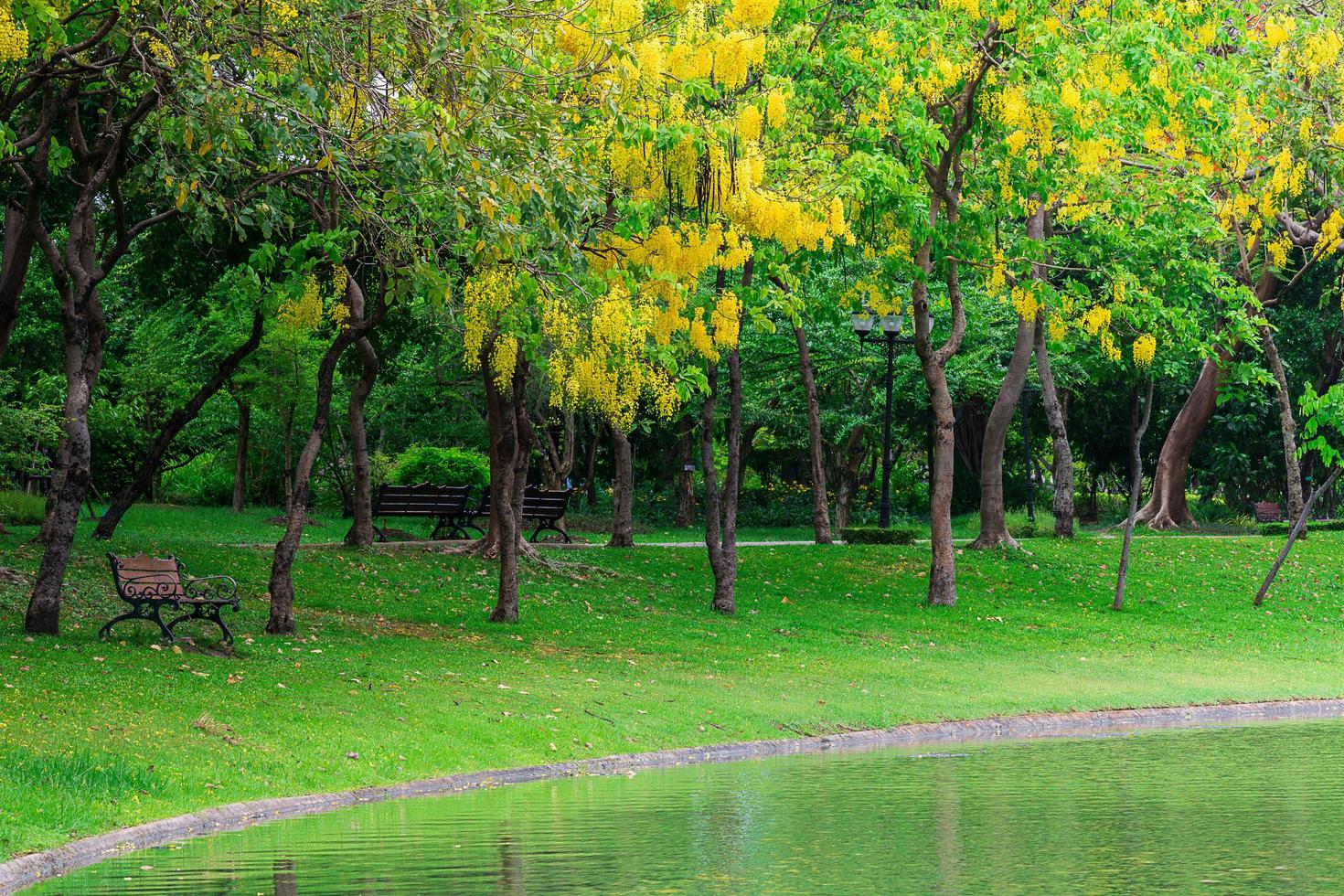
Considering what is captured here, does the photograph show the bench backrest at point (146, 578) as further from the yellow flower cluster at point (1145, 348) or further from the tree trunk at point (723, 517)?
the yellow flower cluster at point (1145, 348)

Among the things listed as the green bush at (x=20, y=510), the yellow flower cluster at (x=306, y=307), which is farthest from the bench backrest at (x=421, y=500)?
the yellow flower cluster at (x=306, y=307)

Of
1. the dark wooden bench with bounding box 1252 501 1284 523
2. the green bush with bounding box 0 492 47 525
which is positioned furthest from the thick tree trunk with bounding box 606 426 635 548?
the dark wooden bench with bounding box 1252 501 1284 523

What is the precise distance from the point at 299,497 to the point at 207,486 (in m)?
29.7

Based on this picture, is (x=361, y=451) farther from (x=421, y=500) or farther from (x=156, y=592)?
(x=156, y=592)

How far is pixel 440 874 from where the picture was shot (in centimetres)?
897

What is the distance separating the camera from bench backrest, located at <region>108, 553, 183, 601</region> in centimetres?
1703

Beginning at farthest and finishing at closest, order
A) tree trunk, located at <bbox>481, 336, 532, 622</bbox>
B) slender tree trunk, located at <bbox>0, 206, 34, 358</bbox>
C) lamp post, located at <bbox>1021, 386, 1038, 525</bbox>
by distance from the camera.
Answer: lamp post, located at <bbox>1021, 386, 1038, 525</bbox> < tree trunk, located at <bbox>481, 336, 532, 622</bbox> < slender tree trunk, located at <bbox>0, 206, 34, 358</bbox>

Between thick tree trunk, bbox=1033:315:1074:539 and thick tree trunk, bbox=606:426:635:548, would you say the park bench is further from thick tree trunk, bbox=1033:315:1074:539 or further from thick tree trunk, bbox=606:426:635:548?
thick tree trunk, bbox=1033:315:1074:539

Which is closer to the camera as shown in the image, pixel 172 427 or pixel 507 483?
pixel 507 483

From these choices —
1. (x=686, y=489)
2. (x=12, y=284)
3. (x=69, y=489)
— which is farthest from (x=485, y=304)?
(x=686, y=489)

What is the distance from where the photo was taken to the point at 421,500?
94.8ft

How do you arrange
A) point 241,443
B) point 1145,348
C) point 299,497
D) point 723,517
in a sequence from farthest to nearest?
point 241,443 → point 1145,348 → point 723,517 → point 299,497

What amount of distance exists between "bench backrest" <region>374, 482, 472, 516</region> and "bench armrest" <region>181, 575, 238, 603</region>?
271 inches

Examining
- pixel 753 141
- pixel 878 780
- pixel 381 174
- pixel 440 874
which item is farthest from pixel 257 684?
pixel 753 141
